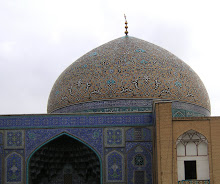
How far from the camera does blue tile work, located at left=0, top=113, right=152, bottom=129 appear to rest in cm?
1066

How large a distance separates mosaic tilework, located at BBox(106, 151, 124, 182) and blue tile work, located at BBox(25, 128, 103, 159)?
33cm

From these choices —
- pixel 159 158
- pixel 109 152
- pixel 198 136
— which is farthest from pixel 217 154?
pixel 109 152

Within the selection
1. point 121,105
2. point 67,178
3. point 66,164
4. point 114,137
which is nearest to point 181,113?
point 121,105

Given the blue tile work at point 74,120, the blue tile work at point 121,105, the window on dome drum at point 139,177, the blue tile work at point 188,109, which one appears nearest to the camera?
the window on dome drum at point 139,177

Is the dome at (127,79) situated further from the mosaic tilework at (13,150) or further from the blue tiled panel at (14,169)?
the blue tiled panel at (14,169)

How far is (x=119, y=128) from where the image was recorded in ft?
34.9

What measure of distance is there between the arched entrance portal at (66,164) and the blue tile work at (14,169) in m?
0.49

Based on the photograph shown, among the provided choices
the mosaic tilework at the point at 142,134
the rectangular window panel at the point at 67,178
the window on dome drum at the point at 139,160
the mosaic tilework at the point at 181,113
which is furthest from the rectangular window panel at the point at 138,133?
the rectangular window panel at the point at 67,178

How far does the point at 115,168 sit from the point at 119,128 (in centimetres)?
89

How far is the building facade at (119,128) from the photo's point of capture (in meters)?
9.55

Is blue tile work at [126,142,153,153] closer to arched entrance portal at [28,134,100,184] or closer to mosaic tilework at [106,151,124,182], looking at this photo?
mosaic tilework at [106,151,124,182]

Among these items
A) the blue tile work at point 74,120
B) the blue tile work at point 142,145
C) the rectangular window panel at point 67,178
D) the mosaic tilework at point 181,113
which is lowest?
the rectangular window panel at point 67,178

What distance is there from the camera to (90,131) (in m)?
10.6

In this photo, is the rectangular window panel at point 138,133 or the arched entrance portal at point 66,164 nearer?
the rectangular window panel at point 138,133
